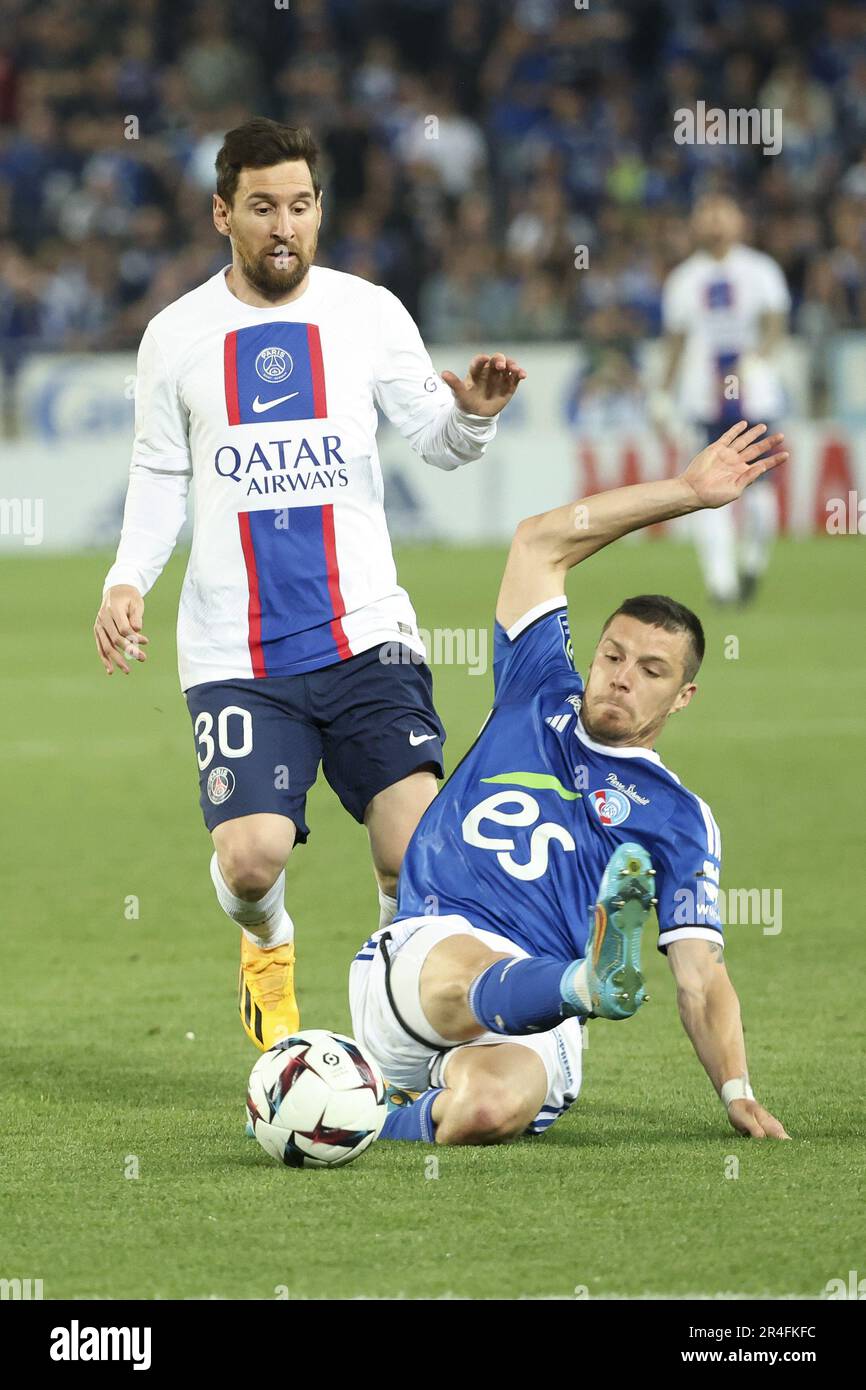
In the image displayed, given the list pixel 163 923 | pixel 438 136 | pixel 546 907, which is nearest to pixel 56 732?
pixel 163 923

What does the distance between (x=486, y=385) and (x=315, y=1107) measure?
172 cm

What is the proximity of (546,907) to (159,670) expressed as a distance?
874 cm

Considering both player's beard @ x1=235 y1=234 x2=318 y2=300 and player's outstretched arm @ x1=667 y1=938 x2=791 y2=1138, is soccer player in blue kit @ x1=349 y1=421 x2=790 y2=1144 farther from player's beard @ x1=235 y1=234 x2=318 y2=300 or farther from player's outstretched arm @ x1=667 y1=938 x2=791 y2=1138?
player's beard @ x1=235 y1=234 x2=318 y2=300

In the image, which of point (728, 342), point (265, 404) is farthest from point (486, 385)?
point (728, 342)

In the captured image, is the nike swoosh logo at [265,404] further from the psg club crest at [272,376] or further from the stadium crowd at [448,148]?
the stadium crowd at [448,148]

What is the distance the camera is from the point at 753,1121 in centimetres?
475

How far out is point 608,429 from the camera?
62.2 feet

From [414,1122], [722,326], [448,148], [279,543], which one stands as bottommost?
[414,1122]

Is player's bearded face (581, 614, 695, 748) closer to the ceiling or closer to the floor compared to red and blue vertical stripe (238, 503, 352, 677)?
closer to the floor

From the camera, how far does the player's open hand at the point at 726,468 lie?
4980 millimetres

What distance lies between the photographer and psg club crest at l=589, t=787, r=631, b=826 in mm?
5027

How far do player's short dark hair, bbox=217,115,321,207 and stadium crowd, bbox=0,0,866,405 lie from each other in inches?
584

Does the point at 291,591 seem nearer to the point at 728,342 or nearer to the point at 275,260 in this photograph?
the point at 275,260

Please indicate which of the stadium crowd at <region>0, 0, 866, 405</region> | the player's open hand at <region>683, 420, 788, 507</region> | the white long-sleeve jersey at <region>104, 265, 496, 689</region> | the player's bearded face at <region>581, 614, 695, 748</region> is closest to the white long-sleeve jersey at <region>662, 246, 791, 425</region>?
the stadium crowd at <region>0, 0, 866, 405</region>
